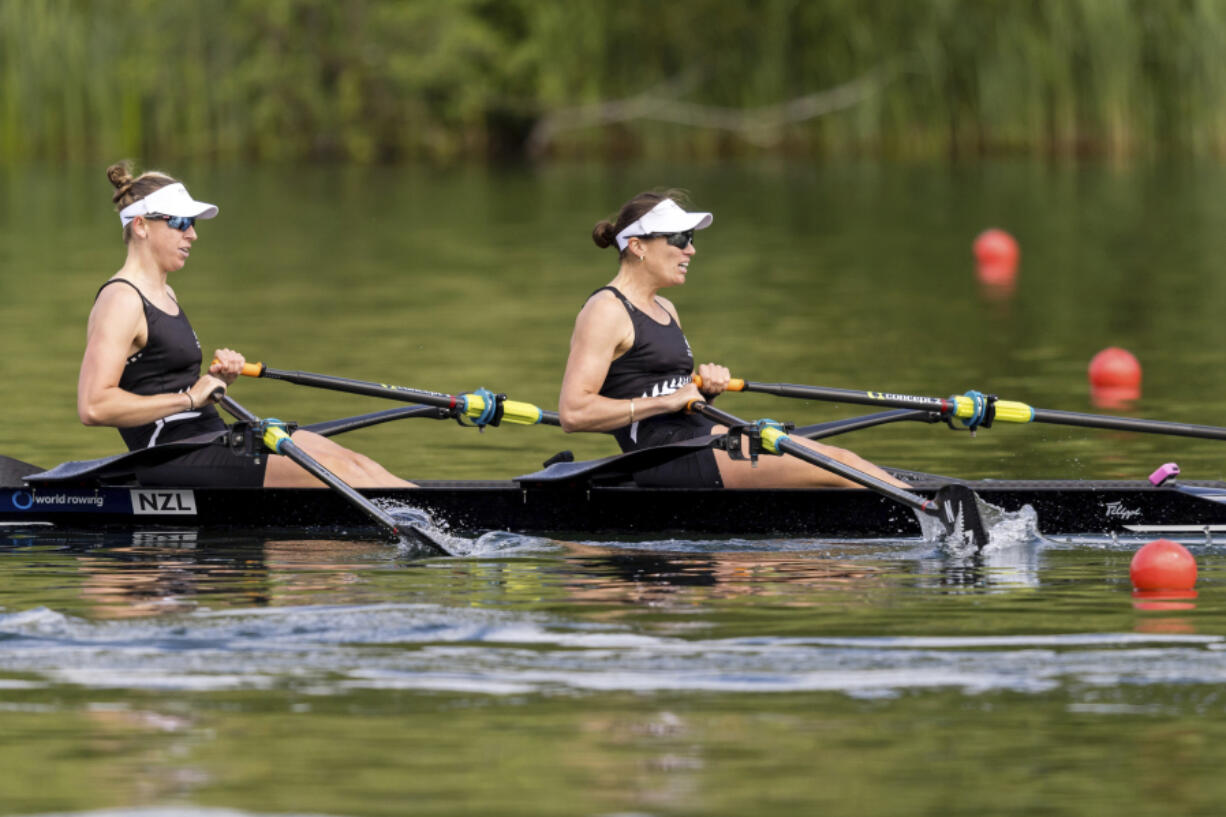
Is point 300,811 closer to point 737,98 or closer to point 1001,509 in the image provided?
point 1001,509

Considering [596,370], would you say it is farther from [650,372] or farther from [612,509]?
[612,509]

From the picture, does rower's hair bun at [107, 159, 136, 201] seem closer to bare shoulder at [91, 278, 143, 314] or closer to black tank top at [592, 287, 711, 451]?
bare shoulder at [91, 278, 143, 314]

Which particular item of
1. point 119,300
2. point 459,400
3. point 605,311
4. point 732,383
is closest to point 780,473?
point 732,383

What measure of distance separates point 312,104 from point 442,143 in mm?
2820

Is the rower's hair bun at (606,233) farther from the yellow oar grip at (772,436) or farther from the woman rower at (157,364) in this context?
the woman rower at (157,364)

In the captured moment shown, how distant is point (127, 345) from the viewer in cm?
901

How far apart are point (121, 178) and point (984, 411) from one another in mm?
3859

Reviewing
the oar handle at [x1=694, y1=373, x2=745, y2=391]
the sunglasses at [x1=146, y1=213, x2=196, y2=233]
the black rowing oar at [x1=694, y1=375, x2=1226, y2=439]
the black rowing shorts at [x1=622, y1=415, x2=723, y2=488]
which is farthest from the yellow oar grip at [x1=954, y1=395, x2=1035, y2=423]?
the sunglasses at [x1=146, y1=213, x2=196, y2=233]

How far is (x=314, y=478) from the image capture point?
31.3 feet

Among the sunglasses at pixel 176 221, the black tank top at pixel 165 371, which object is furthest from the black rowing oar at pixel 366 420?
the sunglasses at pixel 176 221

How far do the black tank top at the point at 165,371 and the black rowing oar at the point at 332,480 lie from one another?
38cm

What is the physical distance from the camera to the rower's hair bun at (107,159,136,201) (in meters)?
9.11

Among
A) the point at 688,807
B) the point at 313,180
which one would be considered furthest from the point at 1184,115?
the point at 688,807

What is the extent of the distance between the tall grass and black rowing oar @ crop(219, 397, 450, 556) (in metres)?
26.8
